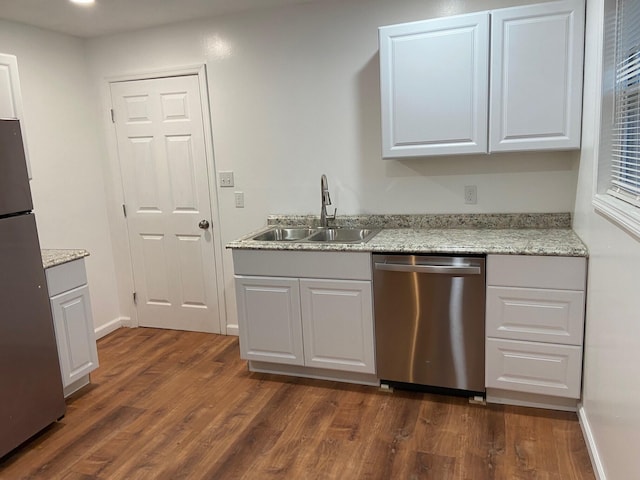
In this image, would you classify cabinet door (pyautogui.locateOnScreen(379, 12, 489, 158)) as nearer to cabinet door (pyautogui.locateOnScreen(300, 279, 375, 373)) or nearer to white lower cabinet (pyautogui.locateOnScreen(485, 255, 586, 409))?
white lower cabinet (pyautogui.locateOnScreen(485, 255, 586, 409))

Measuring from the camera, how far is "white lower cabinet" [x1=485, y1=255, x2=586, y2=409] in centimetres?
229

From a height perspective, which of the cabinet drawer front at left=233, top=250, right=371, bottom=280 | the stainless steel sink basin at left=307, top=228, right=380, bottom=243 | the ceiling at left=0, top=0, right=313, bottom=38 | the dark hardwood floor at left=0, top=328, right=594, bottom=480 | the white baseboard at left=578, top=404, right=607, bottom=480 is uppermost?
the ceiling at left=0, top=0, right=313, bottom=38

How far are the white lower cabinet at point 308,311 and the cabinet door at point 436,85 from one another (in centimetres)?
75

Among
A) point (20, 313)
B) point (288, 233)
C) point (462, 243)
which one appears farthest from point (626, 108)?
point (20, 313)

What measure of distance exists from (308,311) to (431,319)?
707 millimetres

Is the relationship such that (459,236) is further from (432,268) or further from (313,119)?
(313,119)

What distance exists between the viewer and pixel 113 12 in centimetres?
302

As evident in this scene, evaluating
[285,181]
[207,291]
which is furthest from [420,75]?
[207,291]

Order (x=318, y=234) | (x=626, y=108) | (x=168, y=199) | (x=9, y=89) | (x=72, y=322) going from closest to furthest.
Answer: (x=626, y=108)
(x=9, y=89)
(x=72, y=322)
(x=318, y=234)
(x=168, y=199)

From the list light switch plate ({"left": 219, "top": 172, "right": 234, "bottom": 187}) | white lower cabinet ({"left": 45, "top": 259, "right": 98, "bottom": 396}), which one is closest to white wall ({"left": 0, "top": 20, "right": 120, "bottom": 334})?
white lower cabinet ({"left": 45, "top": 259, "right": 98, "bottom": 396})

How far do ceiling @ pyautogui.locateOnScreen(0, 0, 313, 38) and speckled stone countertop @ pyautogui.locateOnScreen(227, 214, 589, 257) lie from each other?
1.44m

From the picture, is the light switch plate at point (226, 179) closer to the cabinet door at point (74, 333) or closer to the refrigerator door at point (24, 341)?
the cabinet door at point (74, 333)

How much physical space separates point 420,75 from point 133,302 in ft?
9.32

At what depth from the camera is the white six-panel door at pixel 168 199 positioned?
11.4 feet
